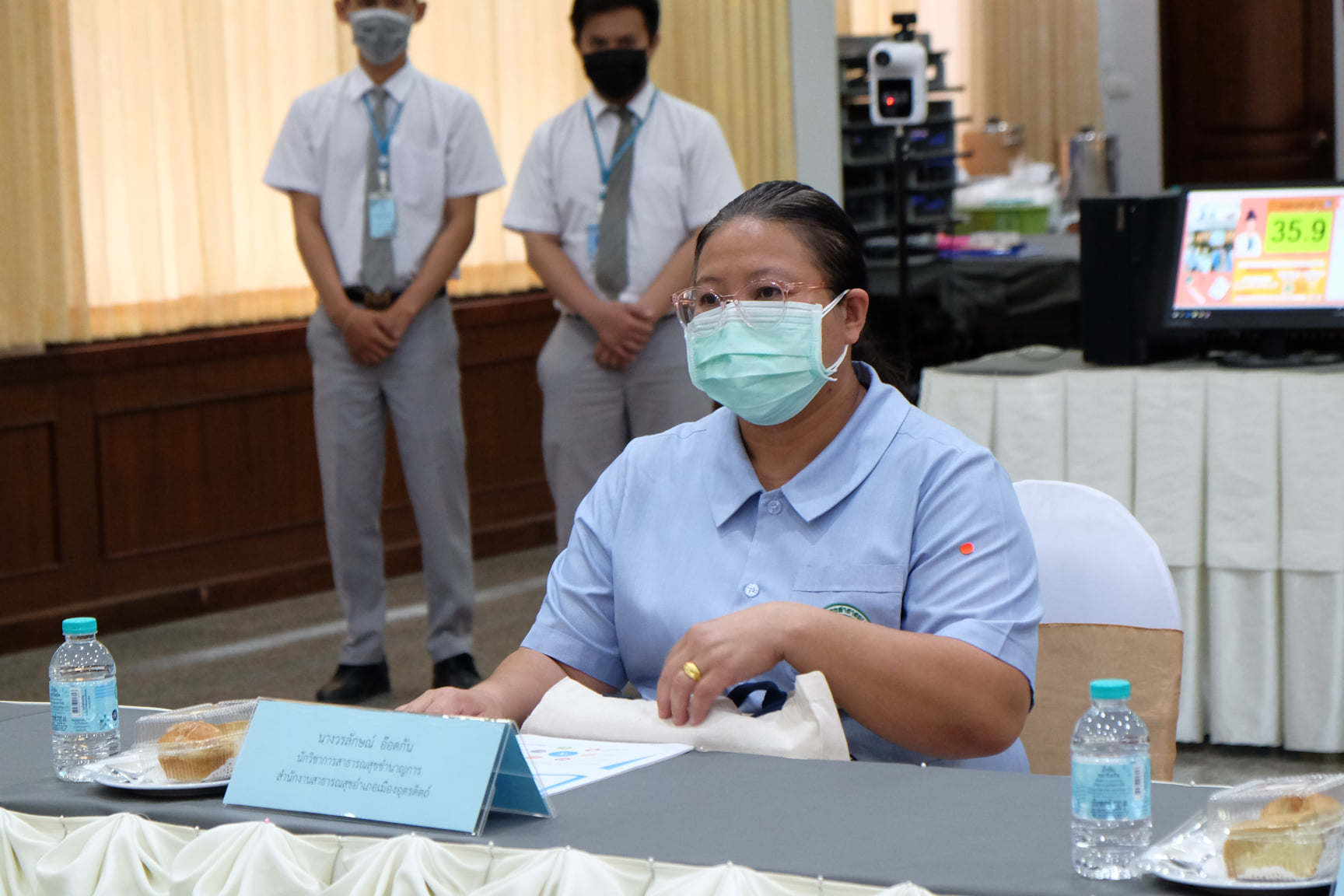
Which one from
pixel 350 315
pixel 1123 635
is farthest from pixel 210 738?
pixel 350 315

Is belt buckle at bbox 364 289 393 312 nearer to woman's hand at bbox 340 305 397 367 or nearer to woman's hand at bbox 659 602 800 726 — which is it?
woman's hand at bbox 340 305 397 367

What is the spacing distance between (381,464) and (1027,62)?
603 centimetres

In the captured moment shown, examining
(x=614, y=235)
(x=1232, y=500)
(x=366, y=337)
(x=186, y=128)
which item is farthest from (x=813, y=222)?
(x=186, y=128)

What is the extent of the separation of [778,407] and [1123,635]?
466 millimetres

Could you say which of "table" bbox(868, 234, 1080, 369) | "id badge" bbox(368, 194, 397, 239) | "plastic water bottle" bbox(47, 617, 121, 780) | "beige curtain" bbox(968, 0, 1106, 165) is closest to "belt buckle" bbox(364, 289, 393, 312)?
"id badge" bbox(368, 194, 397, 239)

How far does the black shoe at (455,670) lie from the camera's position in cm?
407

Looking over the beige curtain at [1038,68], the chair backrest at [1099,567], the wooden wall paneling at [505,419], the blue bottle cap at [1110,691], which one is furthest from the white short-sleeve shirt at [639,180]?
the beige curtain at [1038,68]

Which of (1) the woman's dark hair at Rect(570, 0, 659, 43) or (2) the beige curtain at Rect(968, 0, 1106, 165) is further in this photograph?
(2) the beige curtain at Rect(968, 0, 1106, 165)

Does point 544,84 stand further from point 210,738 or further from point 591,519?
point 210,738

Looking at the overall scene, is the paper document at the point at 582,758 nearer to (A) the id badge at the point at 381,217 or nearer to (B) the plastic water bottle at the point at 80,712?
(B) the plastic water bottle at the point at 80,712

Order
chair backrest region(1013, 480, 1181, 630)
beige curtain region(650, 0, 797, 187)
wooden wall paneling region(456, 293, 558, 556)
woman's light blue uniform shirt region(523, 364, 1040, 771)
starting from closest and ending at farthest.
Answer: woman's light blue uniform shirt region(523, 364, 1040, 771) → chair backrest region(1013, 480, 1181, 630) → beige curtain region(650, 0, 797, 187) → wooden wall paneling region(456, 293, 558, 556)

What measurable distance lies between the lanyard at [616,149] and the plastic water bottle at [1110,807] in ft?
9.95

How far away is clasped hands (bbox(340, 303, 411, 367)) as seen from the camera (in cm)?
395

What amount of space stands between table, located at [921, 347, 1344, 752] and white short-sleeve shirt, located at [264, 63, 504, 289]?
1480 mm
